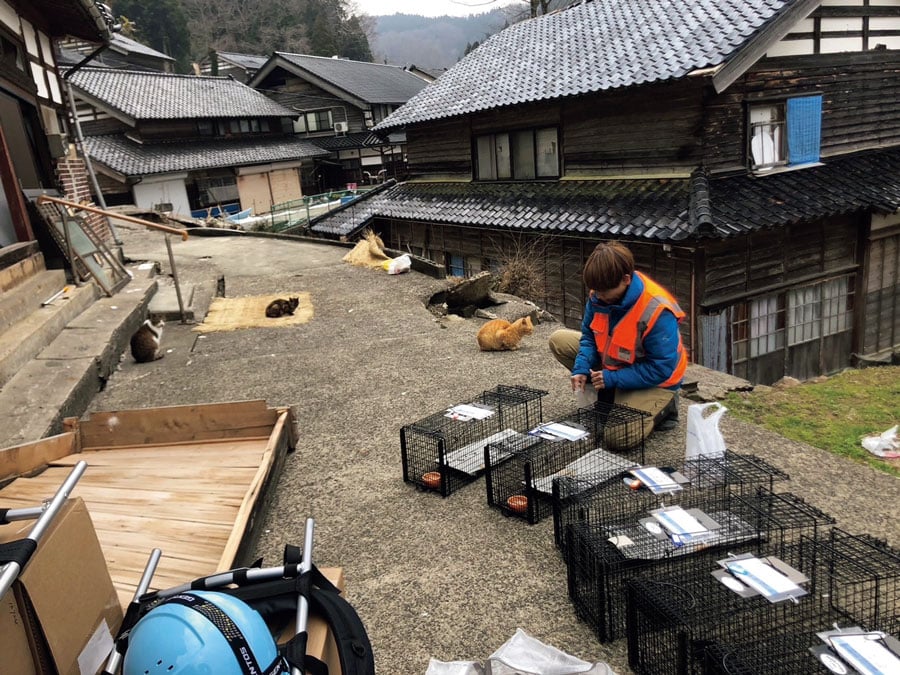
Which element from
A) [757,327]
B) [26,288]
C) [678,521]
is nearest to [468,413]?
[678,521]

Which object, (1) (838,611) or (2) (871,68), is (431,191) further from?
(1) (838,611)

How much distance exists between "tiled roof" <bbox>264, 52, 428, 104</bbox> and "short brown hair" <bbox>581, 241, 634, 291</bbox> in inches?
1114

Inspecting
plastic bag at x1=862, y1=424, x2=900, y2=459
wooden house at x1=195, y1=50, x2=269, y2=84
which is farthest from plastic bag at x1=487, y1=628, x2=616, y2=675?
wooden house at x1=195, y1=50, x2=269, y2=84

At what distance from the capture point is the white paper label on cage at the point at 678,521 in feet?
8.90

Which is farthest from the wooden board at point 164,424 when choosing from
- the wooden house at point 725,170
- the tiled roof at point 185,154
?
the tiled roof at point 185,154

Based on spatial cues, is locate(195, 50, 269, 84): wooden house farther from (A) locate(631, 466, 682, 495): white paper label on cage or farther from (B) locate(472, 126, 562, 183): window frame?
(A) locate(631, 466, 682, 495): white paper label on cage

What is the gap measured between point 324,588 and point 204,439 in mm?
2438

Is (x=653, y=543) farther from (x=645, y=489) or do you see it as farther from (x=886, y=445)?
(x=886, y=445)

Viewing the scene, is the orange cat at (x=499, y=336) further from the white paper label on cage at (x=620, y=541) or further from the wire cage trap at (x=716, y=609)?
the wire cage trap at (x=716, y=609)

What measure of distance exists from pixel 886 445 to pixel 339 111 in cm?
2938

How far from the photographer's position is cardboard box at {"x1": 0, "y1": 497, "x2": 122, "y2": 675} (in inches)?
65.0

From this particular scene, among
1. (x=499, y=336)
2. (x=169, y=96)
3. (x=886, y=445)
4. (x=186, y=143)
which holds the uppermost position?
(x=169, y=96)

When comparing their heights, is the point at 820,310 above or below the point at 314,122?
below

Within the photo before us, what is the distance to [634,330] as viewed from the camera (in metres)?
3.97
